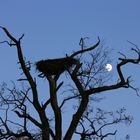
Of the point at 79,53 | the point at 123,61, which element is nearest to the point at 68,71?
the point at 79,53

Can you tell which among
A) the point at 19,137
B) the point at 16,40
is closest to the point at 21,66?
the point at 16,40

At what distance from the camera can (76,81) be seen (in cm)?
2742

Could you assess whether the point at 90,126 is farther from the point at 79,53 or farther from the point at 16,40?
the point at 16,40

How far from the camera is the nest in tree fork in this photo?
30.0 meters

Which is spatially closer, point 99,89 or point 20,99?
point 99,89

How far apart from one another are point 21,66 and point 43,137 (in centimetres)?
336

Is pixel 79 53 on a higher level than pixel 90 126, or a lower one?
higher

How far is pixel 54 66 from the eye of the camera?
101 feet

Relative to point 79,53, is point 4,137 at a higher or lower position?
lower

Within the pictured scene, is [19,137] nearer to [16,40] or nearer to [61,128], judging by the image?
[61,128]

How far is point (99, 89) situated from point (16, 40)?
423 centimetres

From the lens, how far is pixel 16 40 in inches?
1098

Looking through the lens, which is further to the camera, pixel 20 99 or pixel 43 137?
pixel 20 99

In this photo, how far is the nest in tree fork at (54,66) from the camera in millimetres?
30025
